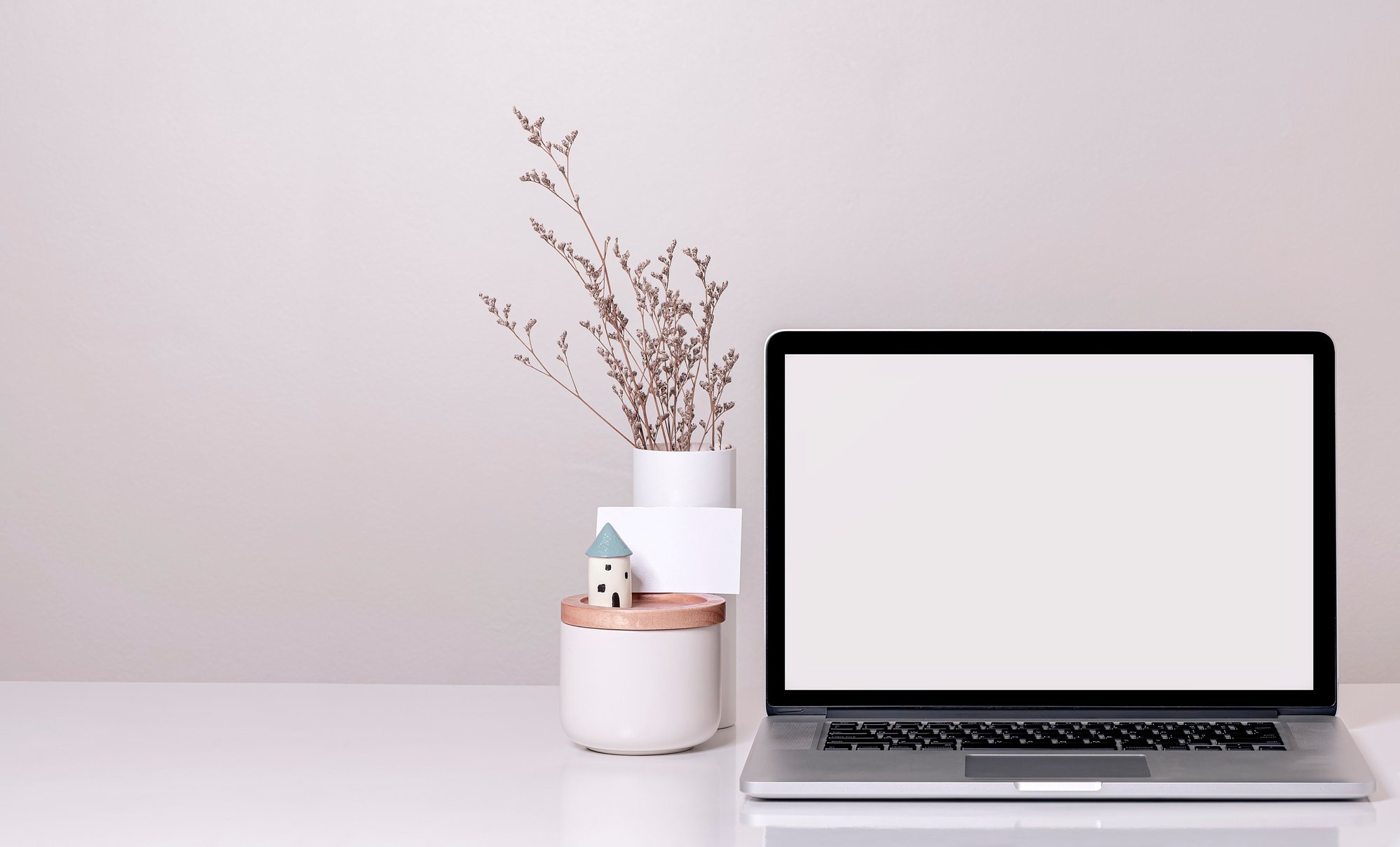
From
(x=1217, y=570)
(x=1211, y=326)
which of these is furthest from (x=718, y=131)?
(x=1217, y=570)

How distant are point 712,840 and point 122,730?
580mm

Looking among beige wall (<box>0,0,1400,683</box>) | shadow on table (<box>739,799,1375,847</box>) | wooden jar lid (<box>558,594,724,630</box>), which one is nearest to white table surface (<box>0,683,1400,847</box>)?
shadow on table (<box>739,799,1375,847</box>)

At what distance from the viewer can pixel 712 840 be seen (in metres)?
0.75

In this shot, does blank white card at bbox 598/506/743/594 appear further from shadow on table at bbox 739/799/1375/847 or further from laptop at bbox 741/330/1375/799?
shadow on table at bbox 739/799/1375/847

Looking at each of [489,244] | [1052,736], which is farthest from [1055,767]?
[489,244]

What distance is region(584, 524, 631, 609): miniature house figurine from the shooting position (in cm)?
95

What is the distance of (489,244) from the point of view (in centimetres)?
129

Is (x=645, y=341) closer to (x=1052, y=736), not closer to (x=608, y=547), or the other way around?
(x=608, y=547)

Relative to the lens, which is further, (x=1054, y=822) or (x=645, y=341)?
(x=645, y=341)

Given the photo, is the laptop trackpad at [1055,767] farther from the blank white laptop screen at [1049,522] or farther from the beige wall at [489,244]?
the beige wall at [489,244]

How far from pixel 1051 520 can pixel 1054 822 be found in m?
0.27

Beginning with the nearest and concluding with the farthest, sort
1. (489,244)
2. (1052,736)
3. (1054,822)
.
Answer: (1054,822) < (1052,736) < (489,244)

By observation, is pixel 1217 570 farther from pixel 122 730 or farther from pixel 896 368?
pixel 122 730

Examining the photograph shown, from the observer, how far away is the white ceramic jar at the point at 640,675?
3.01 ft
